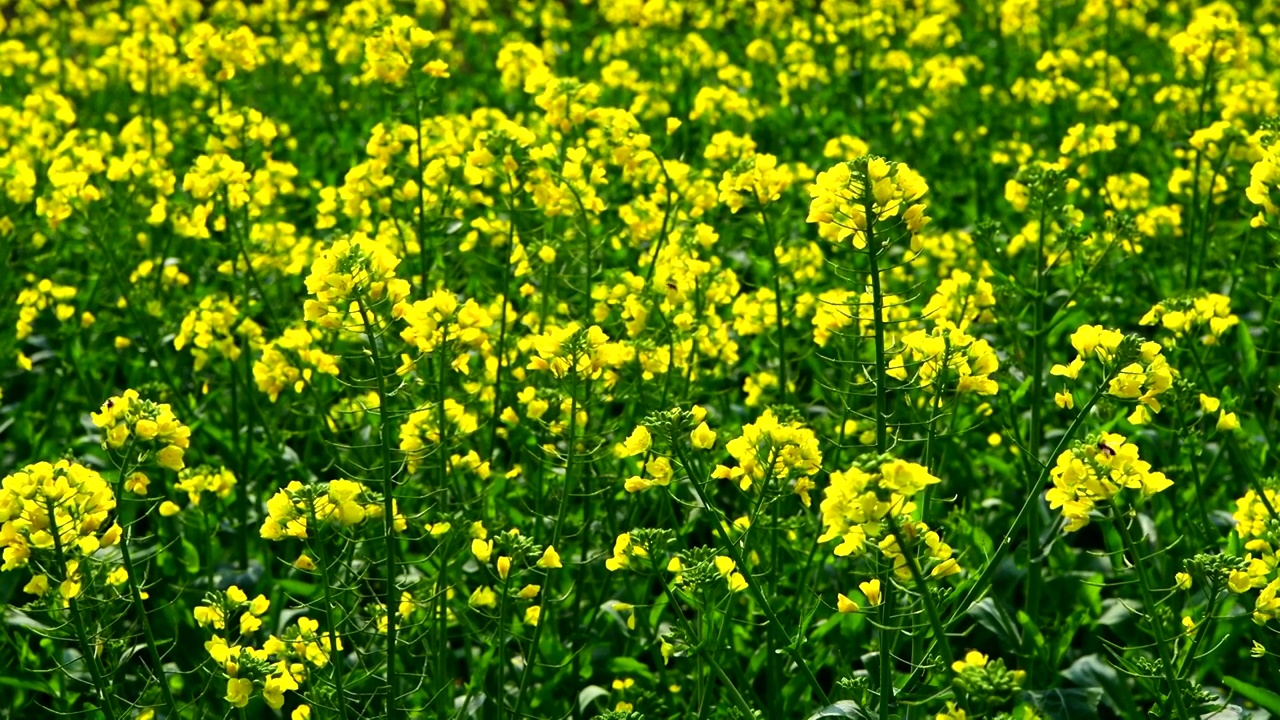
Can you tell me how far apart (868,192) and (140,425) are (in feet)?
5.45

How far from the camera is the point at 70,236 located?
6.46 m

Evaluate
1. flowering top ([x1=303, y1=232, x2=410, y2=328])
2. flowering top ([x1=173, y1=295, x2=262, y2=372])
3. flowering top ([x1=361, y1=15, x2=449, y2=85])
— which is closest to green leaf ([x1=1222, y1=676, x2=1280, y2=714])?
flowering top ([x1=303, y1=232, x2=410, y2=328])

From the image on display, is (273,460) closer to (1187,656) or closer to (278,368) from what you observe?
(278,368)

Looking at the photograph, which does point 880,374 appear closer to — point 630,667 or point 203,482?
point 630,667

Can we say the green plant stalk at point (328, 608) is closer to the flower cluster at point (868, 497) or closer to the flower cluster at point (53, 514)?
the flower cluster at point (53, 514)

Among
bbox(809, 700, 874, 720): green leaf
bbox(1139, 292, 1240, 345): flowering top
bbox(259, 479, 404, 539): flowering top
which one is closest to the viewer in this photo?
bbox(259, 479, 404, 539): flowering top

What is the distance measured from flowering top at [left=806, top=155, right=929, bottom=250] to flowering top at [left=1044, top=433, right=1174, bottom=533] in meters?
0.58

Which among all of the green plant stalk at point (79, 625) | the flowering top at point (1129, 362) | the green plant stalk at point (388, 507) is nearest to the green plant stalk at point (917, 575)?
the flowering top at point (1129, 362)

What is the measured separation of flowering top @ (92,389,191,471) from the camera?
3.22 m

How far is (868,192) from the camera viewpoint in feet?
9.73

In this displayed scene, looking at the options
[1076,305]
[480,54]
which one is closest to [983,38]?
[480,54]

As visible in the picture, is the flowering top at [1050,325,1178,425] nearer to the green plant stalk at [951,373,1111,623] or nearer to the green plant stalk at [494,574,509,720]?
the green plant stalk at [951,373,1111,623]

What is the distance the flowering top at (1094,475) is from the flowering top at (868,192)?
0.58 metres

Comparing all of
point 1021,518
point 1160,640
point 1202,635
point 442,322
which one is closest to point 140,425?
point 442,322
